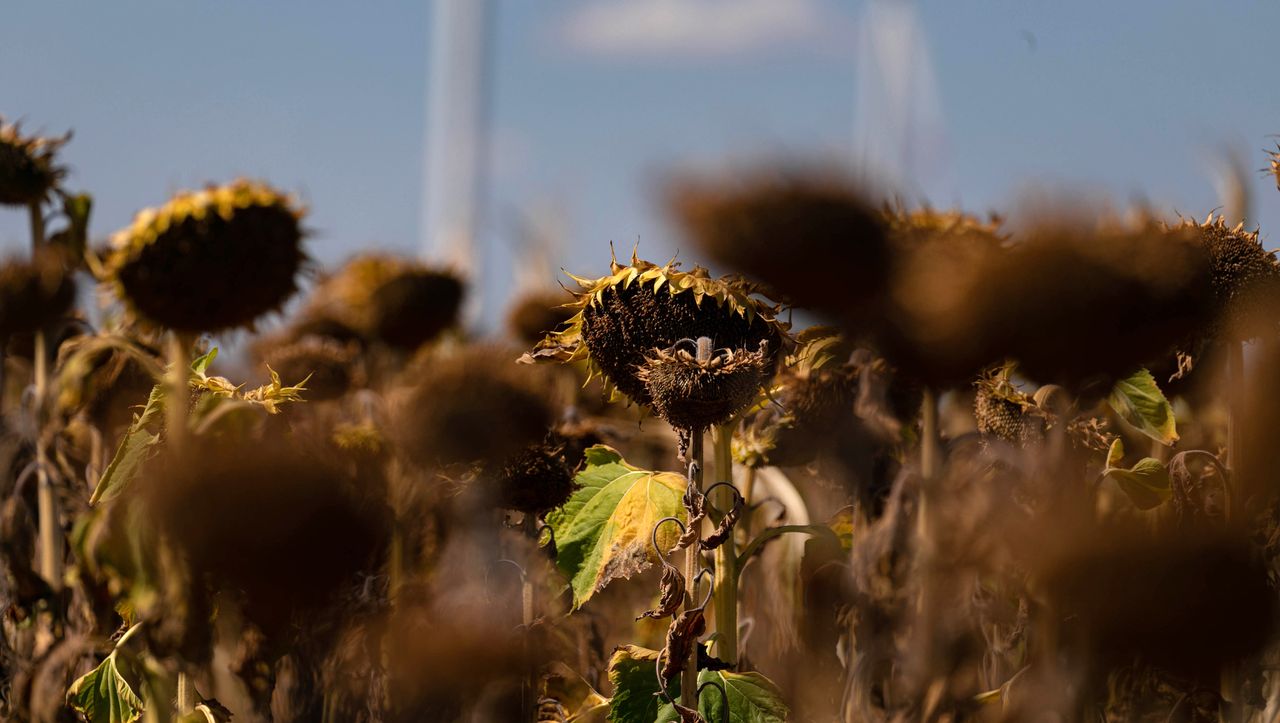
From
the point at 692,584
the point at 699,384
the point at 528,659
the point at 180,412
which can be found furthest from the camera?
the point at 528,659

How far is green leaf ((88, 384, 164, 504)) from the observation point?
2525mm

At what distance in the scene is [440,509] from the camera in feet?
11.1

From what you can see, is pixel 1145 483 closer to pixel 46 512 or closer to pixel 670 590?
pixel 670 590

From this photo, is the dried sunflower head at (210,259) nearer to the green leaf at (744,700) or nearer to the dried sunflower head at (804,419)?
the green leaf at (744,700)

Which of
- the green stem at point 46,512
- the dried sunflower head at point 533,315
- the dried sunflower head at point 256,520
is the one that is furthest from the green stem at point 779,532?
the dried sunflower head at point 533,315

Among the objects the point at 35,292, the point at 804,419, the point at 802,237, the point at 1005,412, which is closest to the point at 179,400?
the point at 802,237

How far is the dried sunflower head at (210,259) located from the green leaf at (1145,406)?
1700mm

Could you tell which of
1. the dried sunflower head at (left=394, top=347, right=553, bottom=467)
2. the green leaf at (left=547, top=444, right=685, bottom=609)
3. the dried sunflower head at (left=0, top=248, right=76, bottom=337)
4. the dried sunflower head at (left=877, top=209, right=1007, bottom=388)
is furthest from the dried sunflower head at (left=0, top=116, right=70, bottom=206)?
the dried sunflower head at (left=877, top=209, right=1007, bottom=388)

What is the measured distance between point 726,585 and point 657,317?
22.9 inches

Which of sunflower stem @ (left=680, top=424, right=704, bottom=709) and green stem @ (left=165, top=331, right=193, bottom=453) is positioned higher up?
green stem @ (left=165, top=331, right=193, bottom=453)

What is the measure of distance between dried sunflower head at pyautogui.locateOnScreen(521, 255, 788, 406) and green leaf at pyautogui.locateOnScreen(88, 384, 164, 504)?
2.54 ft

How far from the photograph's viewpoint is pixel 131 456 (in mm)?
2551

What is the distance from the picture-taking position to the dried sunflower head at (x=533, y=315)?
5301 millimetres

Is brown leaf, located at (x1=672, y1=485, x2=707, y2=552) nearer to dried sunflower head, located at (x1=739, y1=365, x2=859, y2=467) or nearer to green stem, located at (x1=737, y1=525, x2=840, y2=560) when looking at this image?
green stem, located at (x1=737, y1=525, x2=840, y2=560)
